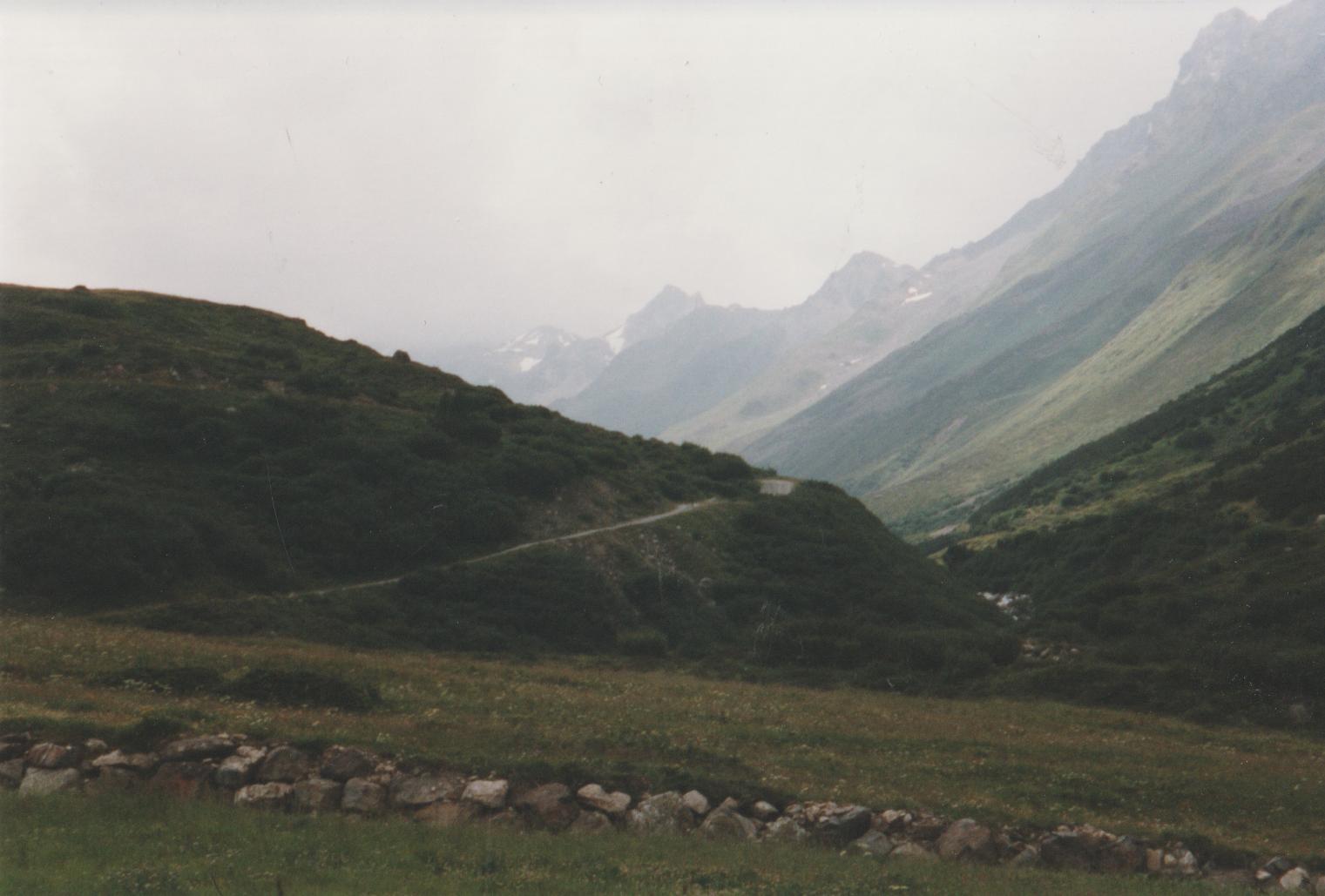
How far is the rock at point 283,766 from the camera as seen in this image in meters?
20.2

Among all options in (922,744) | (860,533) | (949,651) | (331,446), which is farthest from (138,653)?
(860,533)

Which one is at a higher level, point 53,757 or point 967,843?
point 53,757

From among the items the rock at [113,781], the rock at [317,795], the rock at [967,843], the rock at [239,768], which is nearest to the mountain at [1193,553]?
the rock at [967,843]

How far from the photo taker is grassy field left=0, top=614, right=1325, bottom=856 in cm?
2236

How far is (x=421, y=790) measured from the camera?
20344mm

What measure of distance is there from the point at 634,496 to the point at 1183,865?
51.9m

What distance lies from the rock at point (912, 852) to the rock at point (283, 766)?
13.1 metres

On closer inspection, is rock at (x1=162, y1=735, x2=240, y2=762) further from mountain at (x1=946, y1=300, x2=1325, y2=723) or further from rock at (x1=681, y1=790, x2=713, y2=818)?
mountain at (x1=946, y1=300, x2=1325, y2=723)

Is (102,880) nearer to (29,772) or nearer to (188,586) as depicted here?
(29,772)

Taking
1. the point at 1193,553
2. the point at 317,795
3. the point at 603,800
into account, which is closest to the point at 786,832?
the point at 603,800

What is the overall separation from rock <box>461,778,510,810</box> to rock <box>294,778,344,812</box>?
271cm

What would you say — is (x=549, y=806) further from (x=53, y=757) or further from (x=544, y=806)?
(x=53, y=757)

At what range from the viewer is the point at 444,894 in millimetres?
15008

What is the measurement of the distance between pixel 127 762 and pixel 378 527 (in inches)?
1319
